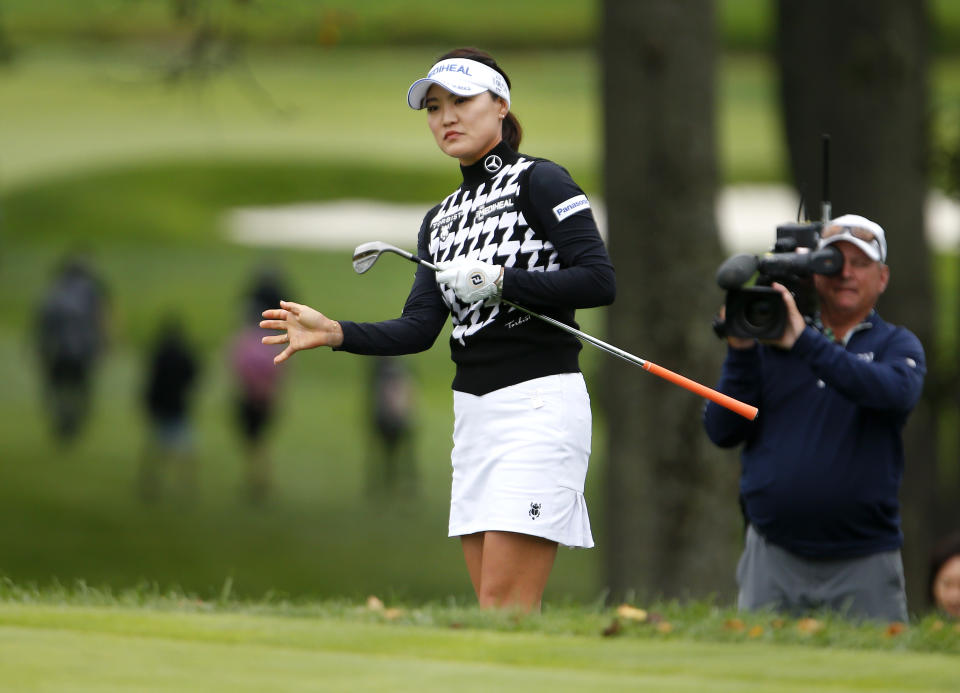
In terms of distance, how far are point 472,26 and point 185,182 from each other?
8024mm

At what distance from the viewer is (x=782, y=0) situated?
11.5 meters

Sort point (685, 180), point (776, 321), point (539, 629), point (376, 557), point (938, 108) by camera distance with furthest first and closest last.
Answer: point (376, 557)
point (938, 108)
point (685, 180)
point (776, 321)
point (539, 629)

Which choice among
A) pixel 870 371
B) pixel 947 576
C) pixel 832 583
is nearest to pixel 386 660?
pixel 870 371

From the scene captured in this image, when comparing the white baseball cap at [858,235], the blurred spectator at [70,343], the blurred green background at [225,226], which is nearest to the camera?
the white baseball cap at [858,235]

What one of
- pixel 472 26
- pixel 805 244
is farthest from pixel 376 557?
pixel 472 26

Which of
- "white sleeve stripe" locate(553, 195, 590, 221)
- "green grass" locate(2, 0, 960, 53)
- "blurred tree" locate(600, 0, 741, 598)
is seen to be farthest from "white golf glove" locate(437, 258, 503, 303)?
"green grass" locate(2, 0, 960, 53)

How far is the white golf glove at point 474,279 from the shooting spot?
4.62 meters

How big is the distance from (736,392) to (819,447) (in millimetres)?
360

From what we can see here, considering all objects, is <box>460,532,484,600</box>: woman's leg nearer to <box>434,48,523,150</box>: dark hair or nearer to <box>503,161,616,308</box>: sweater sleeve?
<box>503,161,616,308</box>: sweater sleeve

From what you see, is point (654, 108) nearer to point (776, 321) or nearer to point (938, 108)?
point (938, 108)

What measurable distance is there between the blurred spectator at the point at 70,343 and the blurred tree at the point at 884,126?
11.7 metres

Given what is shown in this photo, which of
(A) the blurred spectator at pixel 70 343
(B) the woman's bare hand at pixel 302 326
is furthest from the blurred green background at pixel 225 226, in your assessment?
(B) the woman's bare hand at pixel 302 326

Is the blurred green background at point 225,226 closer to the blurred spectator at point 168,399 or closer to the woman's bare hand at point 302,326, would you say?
the blurred spectator at point 168,399

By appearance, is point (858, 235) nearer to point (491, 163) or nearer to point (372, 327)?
point (491, 163)
